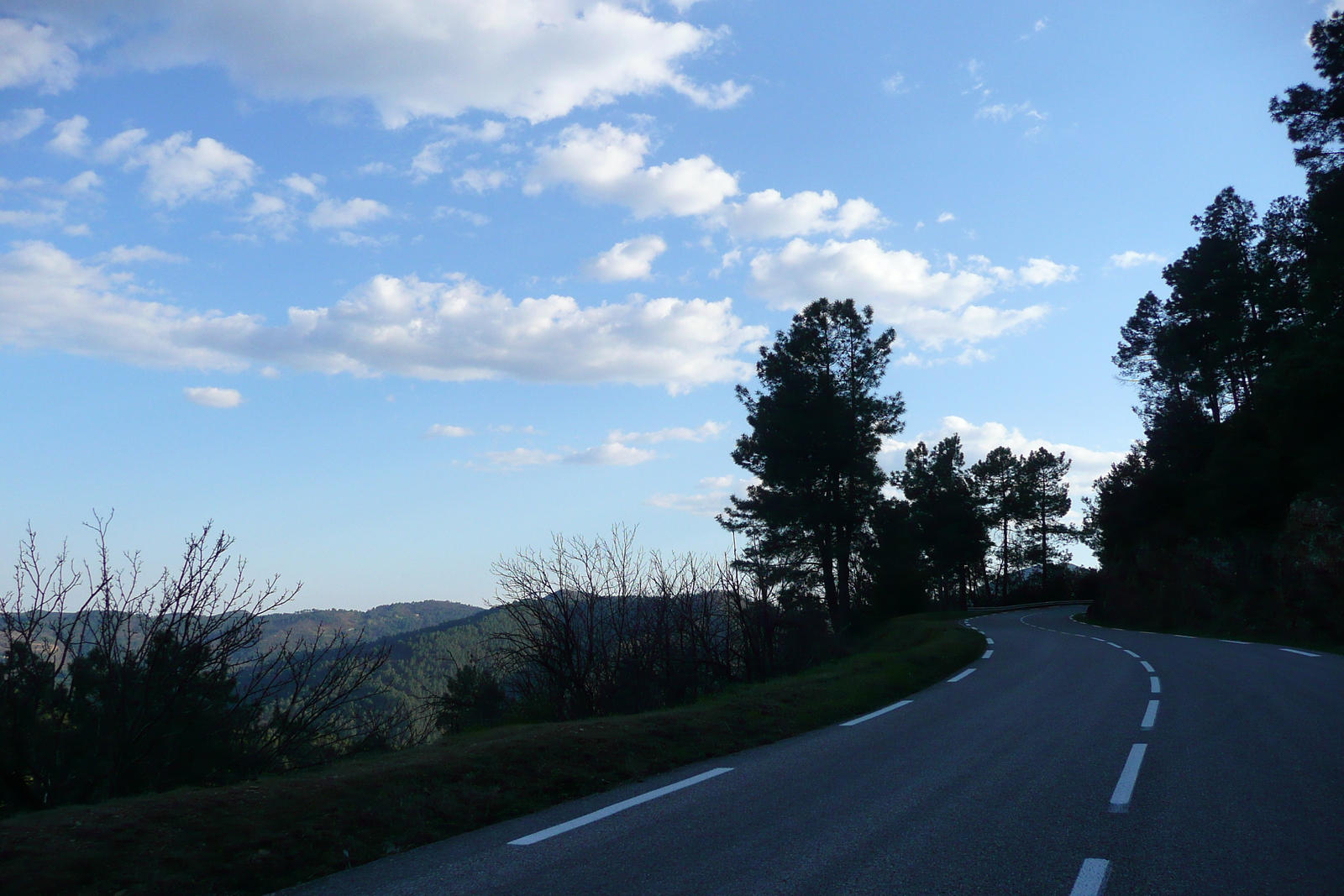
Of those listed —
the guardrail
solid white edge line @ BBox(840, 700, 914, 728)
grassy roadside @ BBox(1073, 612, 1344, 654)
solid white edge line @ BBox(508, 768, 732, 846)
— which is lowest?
the guardrail

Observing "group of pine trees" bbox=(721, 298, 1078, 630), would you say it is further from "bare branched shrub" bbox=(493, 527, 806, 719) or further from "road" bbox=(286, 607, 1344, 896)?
"road" bbox=(286, 607, 1344, 896)

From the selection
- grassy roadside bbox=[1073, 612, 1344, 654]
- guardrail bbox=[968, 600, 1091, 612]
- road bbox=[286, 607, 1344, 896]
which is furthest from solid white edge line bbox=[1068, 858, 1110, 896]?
guardrail bbox=[968, 600, 1091, 612]

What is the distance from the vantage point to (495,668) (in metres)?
16.6

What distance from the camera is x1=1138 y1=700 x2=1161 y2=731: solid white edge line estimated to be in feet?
29.3

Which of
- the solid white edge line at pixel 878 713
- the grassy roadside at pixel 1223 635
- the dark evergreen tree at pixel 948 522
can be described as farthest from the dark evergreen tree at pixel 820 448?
the dark evergreen tree at pixel 948 522

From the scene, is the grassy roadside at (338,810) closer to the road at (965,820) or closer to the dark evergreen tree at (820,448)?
the road at (965,820)

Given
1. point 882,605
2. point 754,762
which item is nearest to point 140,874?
point 754,762

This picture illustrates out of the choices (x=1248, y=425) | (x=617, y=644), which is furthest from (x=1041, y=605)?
(x=617, y=644)

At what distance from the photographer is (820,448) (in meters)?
35.0

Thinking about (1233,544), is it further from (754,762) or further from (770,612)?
(754,762)

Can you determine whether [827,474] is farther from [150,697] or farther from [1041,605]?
[1041,605]

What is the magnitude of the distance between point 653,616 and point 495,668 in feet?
11.5

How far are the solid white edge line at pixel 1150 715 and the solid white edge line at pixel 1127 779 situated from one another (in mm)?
1324

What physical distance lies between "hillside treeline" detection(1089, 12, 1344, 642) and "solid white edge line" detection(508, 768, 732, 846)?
2254cm
